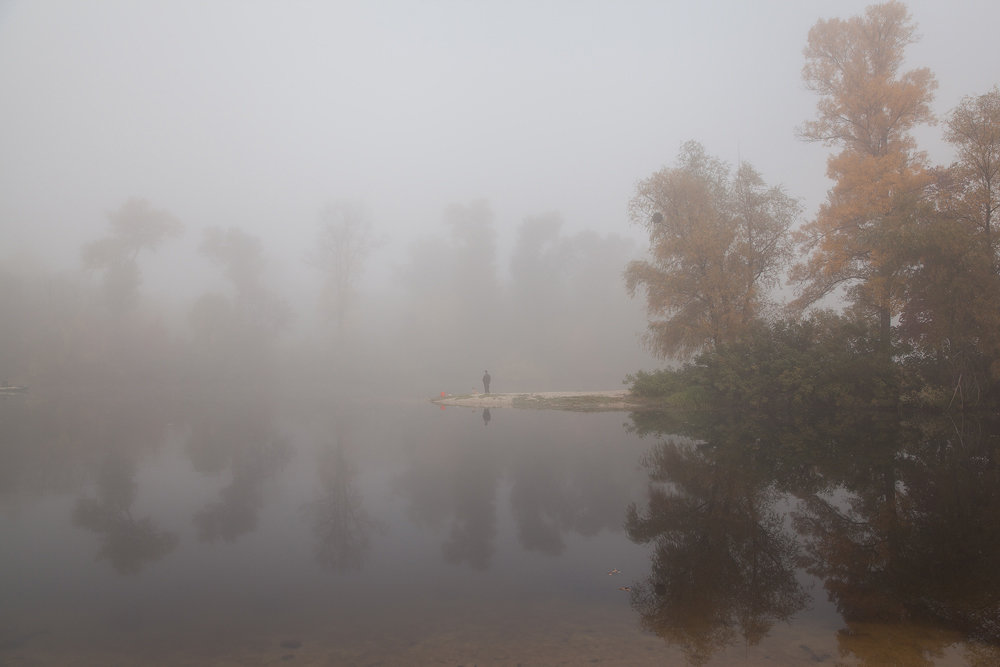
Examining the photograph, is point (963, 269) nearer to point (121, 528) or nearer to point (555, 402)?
point (555, 402)

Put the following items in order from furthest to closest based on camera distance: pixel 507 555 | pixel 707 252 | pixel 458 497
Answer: pixel 707 252 < pixel 458 497 < pixel 507 555

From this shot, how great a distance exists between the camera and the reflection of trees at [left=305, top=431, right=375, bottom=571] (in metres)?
8.05

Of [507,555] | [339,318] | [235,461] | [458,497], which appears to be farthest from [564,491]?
[339,318]

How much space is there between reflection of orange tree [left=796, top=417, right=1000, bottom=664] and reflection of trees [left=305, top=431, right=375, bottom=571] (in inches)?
250

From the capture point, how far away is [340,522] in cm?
963

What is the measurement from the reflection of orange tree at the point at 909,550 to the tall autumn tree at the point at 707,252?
14.0 m

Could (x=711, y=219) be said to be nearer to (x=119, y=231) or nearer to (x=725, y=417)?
(x=725, y=417)

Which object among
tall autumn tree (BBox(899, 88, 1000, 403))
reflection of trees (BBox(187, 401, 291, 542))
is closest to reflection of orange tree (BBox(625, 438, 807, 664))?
reflection of trees (BBox(187, 401, 291, 542))

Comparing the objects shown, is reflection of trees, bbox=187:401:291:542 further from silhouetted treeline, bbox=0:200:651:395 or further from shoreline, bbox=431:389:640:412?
silhouetted treeline, bbox=0:200:651:395

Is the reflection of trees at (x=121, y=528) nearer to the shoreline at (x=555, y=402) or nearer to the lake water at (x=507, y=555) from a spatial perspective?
the lake water at (x=507, y=555)

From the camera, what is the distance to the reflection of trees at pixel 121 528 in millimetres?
7906

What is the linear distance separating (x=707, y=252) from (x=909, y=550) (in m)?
21.3

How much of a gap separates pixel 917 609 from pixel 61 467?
17.7 meters

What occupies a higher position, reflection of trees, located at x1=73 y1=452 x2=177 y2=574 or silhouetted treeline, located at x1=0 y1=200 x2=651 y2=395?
silhouetted treeline, located at x1=0 y1=200 x2=651 y2=395
